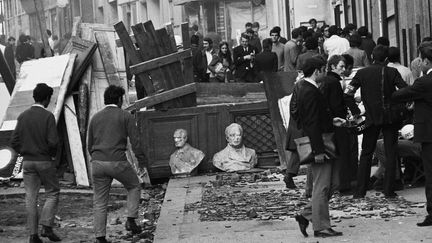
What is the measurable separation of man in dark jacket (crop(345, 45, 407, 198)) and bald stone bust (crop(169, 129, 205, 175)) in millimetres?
4786

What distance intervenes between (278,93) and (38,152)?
249 inches

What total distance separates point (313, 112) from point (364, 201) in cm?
283

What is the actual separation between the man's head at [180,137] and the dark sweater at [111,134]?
6038mm

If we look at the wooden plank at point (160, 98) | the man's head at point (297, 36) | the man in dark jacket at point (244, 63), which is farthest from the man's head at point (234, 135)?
the man in dark jacket at point (244, 63)

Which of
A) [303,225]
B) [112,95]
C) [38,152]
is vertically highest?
[112,95]

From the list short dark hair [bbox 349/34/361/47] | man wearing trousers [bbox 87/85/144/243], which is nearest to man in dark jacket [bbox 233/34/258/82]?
short dark hair [bbox 349/34/361/47]

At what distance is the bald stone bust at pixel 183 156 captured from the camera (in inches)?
745

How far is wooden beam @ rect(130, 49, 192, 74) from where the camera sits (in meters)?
19.6

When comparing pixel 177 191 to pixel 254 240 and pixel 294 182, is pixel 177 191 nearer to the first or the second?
pixel 294 182

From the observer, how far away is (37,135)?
13.2 meters

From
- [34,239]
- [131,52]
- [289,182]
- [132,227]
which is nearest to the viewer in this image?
[34,239]

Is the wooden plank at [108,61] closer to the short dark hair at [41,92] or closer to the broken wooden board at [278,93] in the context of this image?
the broken wooden board at [278,93]

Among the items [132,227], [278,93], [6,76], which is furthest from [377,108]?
[6,76]

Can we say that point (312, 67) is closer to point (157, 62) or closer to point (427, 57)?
point (427, 57)
